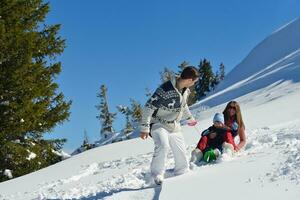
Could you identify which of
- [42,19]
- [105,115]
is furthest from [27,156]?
[105,115]

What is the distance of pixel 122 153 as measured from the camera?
49.6 feet

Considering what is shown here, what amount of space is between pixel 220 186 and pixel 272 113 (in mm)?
10337

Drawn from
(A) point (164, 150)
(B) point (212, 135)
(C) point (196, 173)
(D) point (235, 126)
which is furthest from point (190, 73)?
(D) point (235, 126)

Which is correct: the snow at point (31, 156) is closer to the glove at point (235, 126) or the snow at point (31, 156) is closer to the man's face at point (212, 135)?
the glove at point (235, 126)

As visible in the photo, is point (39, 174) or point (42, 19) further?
point (42, 19)

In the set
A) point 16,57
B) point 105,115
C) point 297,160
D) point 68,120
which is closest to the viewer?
point 297,160

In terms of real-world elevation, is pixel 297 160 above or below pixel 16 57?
below

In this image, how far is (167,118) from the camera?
27.6 feet

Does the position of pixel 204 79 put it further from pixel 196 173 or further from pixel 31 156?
pixel 196 173

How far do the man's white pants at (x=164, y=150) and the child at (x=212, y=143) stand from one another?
1.20m

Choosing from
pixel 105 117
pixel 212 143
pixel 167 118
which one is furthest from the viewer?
pixel 105 117

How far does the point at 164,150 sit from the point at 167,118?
0.51 m

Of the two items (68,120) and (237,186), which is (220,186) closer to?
(237,186)

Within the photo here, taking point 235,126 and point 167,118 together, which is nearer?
point 167,118
